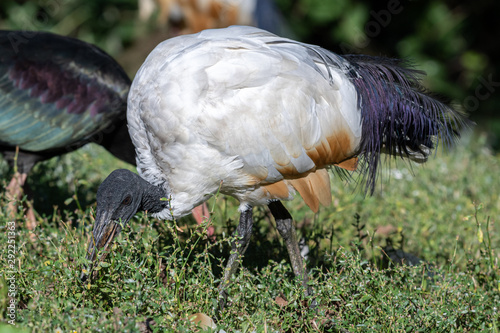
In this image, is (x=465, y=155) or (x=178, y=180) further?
(x=465, y=155)

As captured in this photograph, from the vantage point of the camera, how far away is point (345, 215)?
17.3 feet

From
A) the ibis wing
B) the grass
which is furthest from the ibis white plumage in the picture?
the grass

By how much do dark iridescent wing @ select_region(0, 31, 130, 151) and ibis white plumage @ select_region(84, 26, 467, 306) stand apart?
1146 millimetres

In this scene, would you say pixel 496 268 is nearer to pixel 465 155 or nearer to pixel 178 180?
pixel 178 180

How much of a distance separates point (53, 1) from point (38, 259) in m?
6.96

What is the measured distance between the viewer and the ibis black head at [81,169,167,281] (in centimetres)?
341

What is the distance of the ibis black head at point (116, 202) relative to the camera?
341 centimetres

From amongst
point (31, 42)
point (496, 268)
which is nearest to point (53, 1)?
point (31, 42)

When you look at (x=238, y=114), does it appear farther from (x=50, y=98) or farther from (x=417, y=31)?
(x=417, y=31)

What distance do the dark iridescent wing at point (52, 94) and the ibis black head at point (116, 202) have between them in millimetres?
1303

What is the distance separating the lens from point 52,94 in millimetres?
4719

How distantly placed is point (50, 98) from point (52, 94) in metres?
0.04

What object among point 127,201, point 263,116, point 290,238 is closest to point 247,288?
point 290,238

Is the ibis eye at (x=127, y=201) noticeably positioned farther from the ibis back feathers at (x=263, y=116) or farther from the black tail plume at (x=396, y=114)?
the black tail plume at (x=396, y=114)
